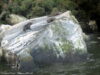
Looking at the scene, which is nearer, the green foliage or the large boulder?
the large boulder

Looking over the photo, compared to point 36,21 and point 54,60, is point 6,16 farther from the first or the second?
point 54,60

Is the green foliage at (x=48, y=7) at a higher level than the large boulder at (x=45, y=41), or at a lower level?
higher

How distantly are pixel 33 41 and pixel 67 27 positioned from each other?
2173mm

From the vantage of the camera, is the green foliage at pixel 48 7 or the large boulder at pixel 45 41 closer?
the large boulder at pixel 45 41

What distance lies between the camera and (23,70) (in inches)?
674

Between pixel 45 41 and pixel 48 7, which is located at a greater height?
pixel 48 7

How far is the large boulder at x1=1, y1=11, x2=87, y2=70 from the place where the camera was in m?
17.8

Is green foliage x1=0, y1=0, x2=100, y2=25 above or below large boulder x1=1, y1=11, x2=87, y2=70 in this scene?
above

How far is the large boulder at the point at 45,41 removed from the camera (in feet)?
58.5

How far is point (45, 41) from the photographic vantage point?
59.7 feet

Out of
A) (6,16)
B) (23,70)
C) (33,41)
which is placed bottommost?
(23,70)

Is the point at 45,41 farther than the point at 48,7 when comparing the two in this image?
No

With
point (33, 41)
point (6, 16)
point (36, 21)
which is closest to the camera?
point (33, 41)

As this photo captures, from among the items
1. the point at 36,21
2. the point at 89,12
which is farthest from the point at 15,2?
the point at 36,21
